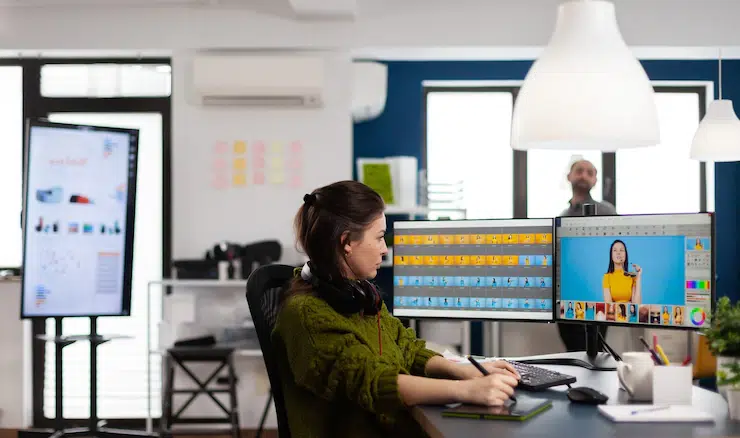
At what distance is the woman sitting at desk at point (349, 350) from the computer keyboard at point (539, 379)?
45 millimetres

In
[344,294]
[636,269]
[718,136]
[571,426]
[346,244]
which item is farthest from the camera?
[718,136]

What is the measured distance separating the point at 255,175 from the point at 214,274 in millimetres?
664

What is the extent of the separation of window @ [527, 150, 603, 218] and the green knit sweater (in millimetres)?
4420

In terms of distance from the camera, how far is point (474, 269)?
280cm

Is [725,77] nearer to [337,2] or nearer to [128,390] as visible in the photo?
[337,2]

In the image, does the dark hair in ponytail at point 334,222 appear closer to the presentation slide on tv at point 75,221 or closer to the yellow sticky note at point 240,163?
the presentation slide on tv at point 75,221

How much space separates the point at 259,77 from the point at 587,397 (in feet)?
11.8

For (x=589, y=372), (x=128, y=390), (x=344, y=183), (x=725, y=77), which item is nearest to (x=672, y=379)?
(x=589, y=372)

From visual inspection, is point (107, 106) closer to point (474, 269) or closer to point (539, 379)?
point (474, 269)

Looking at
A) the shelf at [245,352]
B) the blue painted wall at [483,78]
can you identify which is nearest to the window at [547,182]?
the blue painted wall at [483,78]

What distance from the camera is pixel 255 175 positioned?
5203mm

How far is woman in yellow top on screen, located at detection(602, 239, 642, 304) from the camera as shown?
2.48 m

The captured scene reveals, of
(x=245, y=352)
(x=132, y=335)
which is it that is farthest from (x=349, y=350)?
(x=132, y=335)

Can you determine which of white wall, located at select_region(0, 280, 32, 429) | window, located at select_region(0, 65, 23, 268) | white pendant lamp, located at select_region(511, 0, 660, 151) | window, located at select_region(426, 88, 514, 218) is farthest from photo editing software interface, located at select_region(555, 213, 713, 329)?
window, located at select_region(0, 65, 23, 268)
